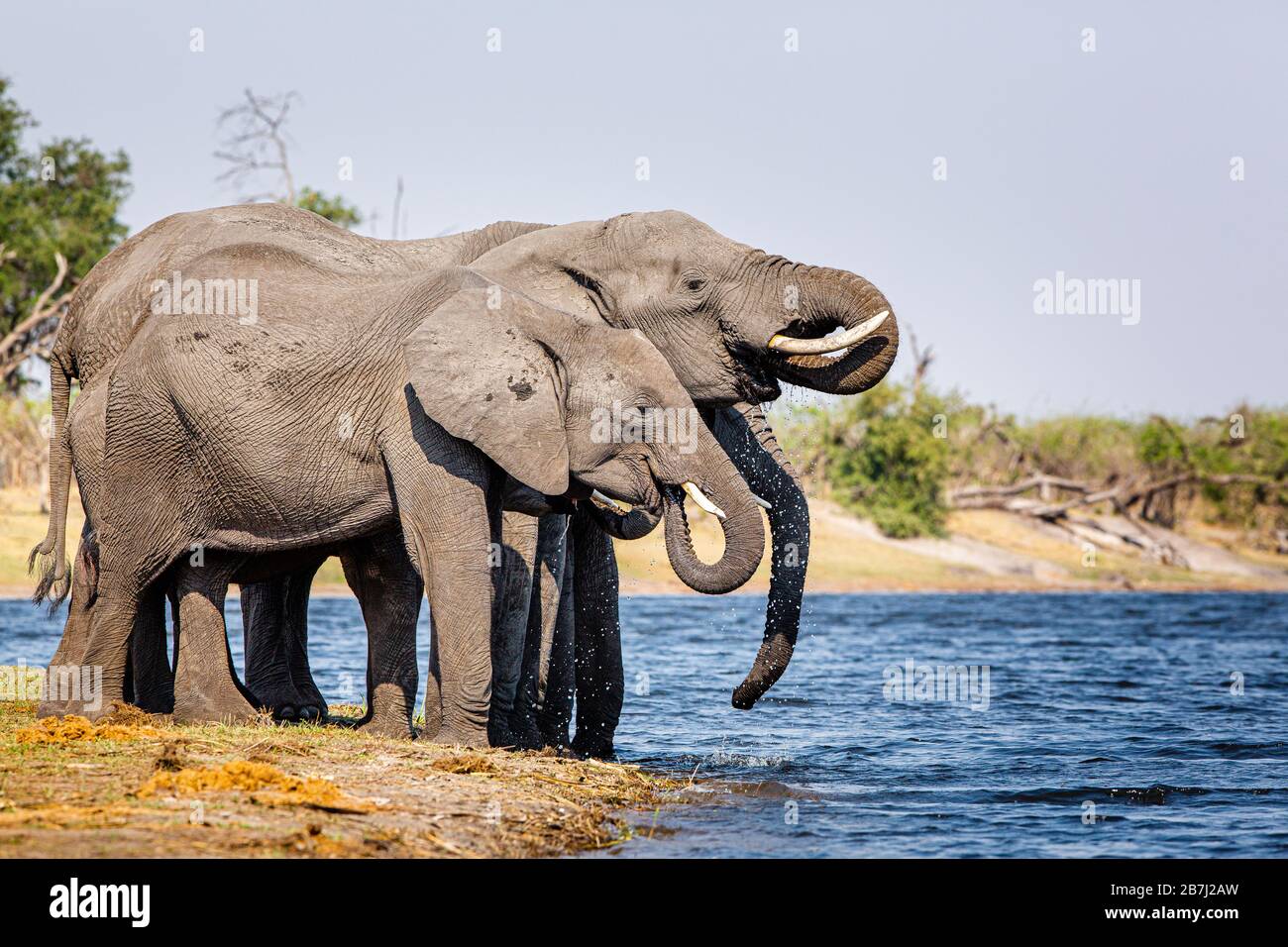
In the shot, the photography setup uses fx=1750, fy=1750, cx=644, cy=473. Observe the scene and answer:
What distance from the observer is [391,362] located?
1029cm

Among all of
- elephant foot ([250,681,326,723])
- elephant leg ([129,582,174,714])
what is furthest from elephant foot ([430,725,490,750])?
elephant leg ([129,582,174,714])

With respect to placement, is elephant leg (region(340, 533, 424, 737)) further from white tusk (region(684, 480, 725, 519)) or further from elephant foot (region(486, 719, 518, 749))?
white tusk (region(684, 480, 725, 519))

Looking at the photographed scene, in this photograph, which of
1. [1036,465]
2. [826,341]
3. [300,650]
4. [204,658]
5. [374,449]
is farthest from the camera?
[1036,465]

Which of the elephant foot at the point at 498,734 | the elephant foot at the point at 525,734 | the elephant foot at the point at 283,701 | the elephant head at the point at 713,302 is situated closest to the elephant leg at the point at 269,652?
the elephant foot at the point at 283,701

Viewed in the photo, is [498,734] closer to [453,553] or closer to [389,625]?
[389,625]

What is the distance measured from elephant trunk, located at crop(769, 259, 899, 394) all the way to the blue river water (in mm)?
2638

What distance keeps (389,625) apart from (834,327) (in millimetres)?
3430

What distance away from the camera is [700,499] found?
9719mm

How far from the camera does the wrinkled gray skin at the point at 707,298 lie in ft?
33.7

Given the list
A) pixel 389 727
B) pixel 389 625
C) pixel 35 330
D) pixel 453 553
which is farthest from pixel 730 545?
pixel 35 330

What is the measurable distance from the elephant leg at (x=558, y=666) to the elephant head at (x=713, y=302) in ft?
5.59

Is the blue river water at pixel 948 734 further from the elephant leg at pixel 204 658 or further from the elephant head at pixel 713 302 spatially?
the elephant leg at pixel 204 658
